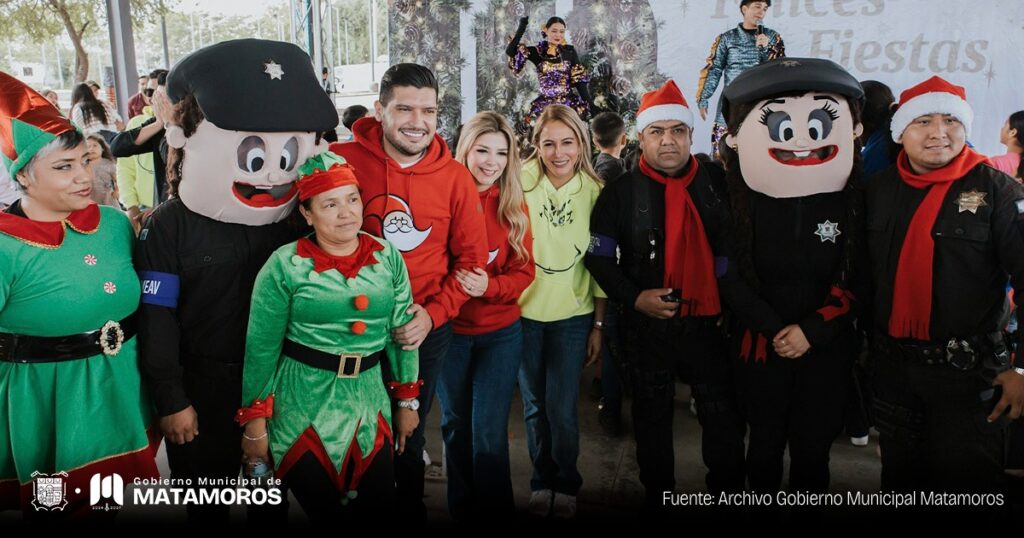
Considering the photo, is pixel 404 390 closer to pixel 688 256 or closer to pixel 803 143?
pixel 688 256

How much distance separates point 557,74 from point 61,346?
461 centimetres

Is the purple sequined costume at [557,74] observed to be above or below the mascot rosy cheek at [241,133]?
above

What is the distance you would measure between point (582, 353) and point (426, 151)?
3.52ft

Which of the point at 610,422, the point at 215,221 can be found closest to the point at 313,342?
the point at 215,221

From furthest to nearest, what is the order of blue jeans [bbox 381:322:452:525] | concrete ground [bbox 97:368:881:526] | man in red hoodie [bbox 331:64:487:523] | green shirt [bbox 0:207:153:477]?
concrete ground [bbox 97:368:881:526] < blue jeans [bbox 381:322:452:525] < man in red hoodie [bbox 331:64:487:523] < green shirt [bbox 0:207:153:477]

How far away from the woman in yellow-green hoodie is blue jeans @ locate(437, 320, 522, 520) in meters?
0.16

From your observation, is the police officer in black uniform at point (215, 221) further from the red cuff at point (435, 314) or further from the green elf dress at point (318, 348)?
the red cuff at point (435, 314)

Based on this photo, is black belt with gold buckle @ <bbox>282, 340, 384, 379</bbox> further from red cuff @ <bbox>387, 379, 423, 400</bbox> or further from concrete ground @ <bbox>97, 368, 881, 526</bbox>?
concrete ground @ <bbox>97, 368, 881, 526</bbox>

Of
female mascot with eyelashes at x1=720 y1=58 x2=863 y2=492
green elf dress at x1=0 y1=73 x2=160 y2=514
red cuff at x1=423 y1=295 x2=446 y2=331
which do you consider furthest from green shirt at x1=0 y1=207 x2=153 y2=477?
female mascot with eyelashes at x1=720 y1=58 x2=863 y2=492

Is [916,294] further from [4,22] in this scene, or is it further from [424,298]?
[4,22]

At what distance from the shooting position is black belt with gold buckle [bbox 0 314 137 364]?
199 cm

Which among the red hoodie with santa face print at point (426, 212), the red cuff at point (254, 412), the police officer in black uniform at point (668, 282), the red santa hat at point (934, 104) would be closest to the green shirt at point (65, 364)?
the red cuff at point (254, 412)

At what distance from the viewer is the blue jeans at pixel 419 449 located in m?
2.53

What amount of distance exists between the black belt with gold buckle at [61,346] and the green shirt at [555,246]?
1.47m
